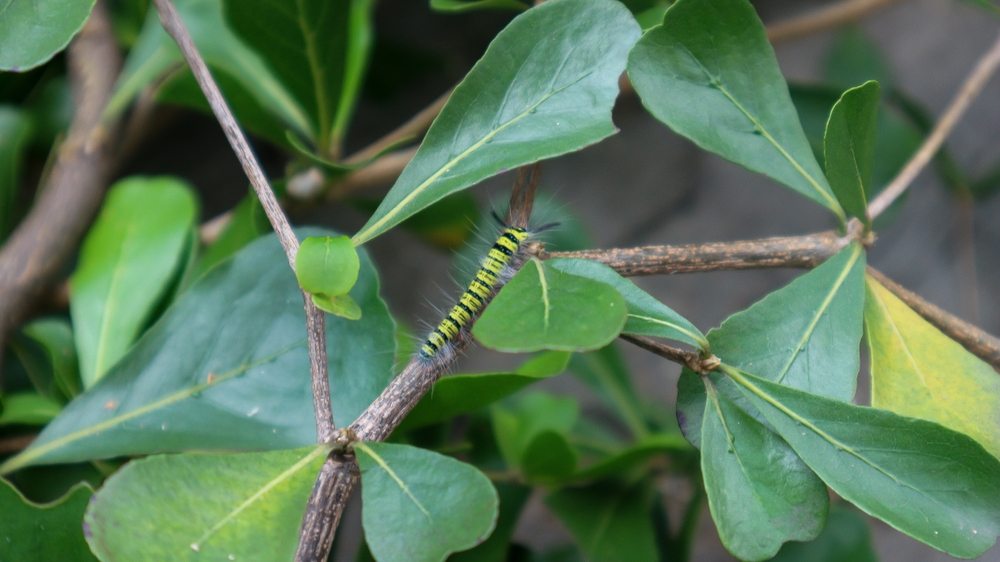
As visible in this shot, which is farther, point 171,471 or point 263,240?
point 263,240

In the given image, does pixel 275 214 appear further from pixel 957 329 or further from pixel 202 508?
pixel 957 329

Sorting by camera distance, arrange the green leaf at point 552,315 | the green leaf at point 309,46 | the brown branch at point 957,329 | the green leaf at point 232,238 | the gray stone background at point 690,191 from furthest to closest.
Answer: the gray stone background at point 690,191 < the green leaf at point 232,238 < the green leaf at point 309,46 < the brown branch at point 957,329 < the green leaf at point 552,315

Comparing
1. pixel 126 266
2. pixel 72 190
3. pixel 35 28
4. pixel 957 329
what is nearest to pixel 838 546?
pixel 957 329

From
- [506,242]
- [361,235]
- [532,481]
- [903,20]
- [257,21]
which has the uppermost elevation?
[257,21]

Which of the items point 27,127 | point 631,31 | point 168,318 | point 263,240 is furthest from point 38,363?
point 631,31

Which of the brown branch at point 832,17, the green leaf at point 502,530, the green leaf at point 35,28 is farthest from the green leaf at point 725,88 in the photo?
the brown branch at point 832,17

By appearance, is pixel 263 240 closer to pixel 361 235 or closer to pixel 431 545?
pixel 361 235

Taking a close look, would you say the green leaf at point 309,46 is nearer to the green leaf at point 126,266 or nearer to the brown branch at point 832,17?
the green leaf at point 126,266
